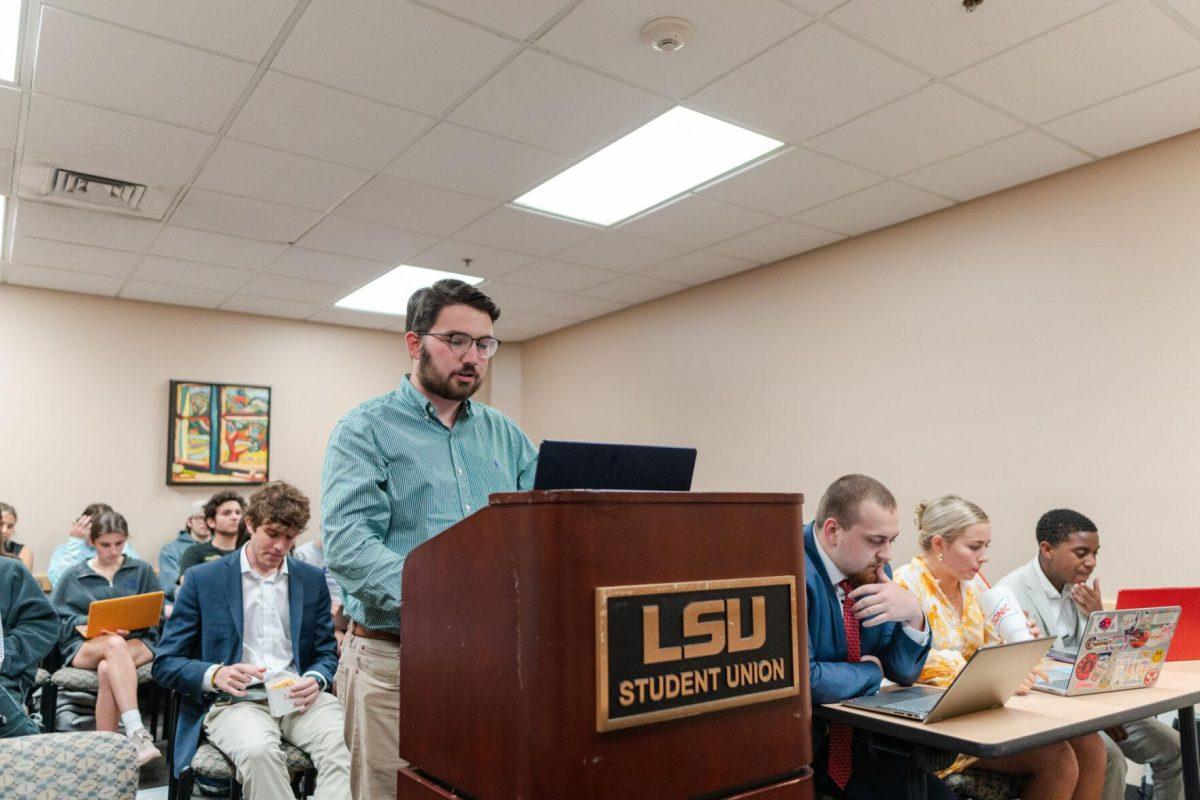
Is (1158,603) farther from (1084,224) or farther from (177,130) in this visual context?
(177,130)

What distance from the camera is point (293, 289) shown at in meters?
5.83

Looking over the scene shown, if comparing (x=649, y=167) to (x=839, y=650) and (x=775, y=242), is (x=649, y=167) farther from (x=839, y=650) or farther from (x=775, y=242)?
(x=839, y=650)

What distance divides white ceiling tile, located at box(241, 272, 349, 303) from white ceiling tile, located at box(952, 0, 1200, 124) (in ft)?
14.0

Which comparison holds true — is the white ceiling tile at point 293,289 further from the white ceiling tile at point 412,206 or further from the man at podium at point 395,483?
the man at podium at point 395,483

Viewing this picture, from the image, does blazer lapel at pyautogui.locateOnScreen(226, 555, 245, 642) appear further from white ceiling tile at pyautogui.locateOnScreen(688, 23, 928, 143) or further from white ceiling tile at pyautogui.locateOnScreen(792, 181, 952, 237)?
white ceiling tile at pyautogui.locateOnScreen(792, 181, 952, 237)

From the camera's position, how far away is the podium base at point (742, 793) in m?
0.90

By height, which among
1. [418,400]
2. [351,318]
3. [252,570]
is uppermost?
[351,318]

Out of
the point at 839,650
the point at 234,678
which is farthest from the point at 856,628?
the point at 234,678

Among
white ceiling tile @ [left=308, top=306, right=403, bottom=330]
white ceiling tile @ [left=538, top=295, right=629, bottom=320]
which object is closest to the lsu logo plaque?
white ceiling tile @ [left=538, top=295, right=629, bottom=320]

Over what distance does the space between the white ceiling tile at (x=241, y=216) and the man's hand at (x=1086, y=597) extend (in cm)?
397

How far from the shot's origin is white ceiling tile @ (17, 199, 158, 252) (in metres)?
4.31

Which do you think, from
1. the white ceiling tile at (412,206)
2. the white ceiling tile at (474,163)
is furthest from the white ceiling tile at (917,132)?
the white ceiling tile at (412,206)

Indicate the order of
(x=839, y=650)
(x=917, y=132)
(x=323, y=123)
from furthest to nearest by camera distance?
(x=917, y=132) → (x=323, y=123) → (x=839, y=650)

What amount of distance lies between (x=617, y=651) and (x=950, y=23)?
2.68 m
